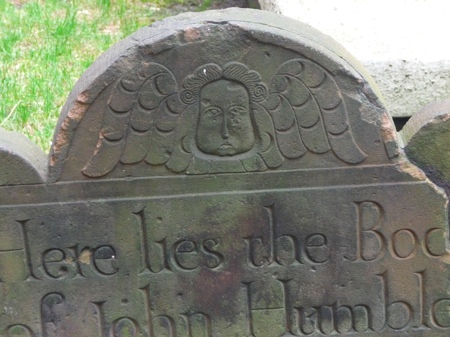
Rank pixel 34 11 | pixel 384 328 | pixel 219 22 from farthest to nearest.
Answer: pixel 34 11 → pixel 384 328 → pixel 219 22

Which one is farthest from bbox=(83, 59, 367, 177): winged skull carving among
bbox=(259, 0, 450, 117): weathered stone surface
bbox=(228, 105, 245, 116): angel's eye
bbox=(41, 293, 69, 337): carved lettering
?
bbox=(259, 0, 450, 117): weathered stone surface

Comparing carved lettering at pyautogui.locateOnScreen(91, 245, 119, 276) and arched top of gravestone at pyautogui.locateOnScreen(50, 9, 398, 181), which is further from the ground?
arched top of gravestone at pyautogui.locateOnScreen(50, 9, 398, 181)

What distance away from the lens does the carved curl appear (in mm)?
2670

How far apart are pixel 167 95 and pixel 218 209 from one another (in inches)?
16.5

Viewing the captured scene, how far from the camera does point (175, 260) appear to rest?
2914mm

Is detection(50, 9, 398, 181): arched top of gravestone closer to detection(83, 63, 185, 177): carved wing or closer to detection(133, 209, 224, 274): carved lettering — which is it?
detection(83, 63, 185, 177): carved wing

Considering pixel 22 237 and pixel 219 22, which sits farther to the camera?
pixel 22 237

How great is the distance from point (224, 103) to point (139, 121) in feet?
0.88

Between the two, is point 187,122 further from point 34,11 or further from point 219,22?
point 34,11

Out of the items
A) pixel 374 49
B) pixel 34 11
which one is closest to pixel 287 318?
pixel 374 49

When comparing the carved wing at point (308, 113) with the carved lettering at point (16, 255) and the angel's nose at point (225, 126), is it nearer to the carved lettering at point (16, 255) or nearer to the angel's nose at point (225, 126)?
the angel's nose at point (225, 126)

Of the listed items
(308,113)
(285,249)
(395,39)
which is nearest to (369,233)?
(285,249)

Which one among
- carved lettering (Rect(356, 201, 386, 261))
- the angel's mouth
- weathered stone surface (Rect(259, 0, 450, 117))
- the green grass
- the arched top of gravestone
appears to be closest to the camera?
the arched top of gravestone

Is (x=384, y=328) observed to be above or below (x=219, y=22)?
below
